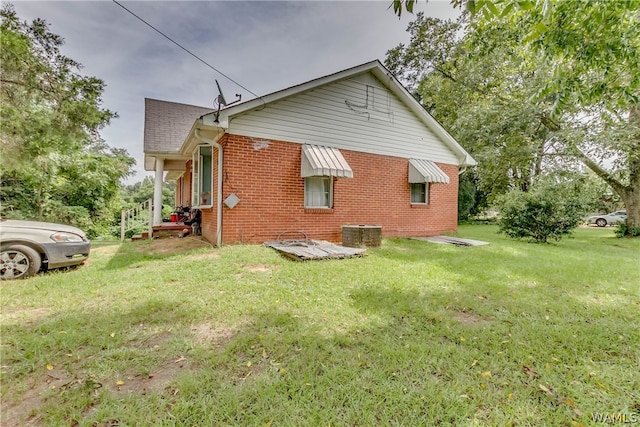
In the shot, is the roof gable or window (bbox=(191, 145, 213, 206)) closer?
the roof gable

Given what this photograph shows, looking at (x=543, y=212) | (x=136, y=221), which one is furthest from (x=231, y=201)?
(x=543, y=212)

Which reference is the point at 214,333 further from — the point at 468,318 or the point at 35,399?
the point at 468,318

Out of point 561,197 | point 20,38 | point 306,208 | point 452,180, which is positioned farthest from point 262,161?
point 561,197

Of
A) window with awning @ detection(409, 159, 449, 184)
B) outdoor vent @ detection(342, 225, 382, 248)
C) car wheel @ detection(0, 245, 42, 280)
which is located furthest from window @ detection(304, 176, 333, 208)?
car wheel @ detection(0, 245, 42, 280)

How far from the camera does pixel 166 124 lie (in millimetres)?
12898

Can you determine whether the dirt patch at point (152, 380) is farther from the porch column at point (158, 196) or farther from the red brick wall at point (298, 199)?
the porch column at point (158, 196)

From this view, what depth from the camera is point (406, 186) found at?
10.6m

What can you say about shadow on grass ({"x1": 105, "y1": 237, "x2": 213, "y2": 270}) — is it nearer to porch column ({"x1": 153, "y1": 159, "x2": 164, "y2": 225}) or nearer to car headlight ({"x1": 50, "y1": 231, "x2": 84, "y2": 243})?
car headlight ({"x1": 50, "y1": 231, "x2": 84, "y2": 243})

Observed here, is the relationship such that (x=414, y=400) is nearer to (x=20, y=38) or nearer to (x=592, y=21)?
(x=592, y=21)

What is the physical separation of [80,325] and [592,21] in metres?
7.75

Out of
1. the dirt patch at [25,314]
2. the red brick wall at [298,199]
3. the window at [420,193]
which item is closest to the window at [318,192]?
the red brick wall at [298,199]

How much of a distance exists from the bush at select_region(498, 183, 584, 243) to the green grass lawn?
5.35 metres

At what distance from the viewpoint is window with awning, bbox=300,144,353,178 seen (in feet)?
26.0

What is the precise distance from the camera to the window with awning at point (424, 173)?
10016mm
